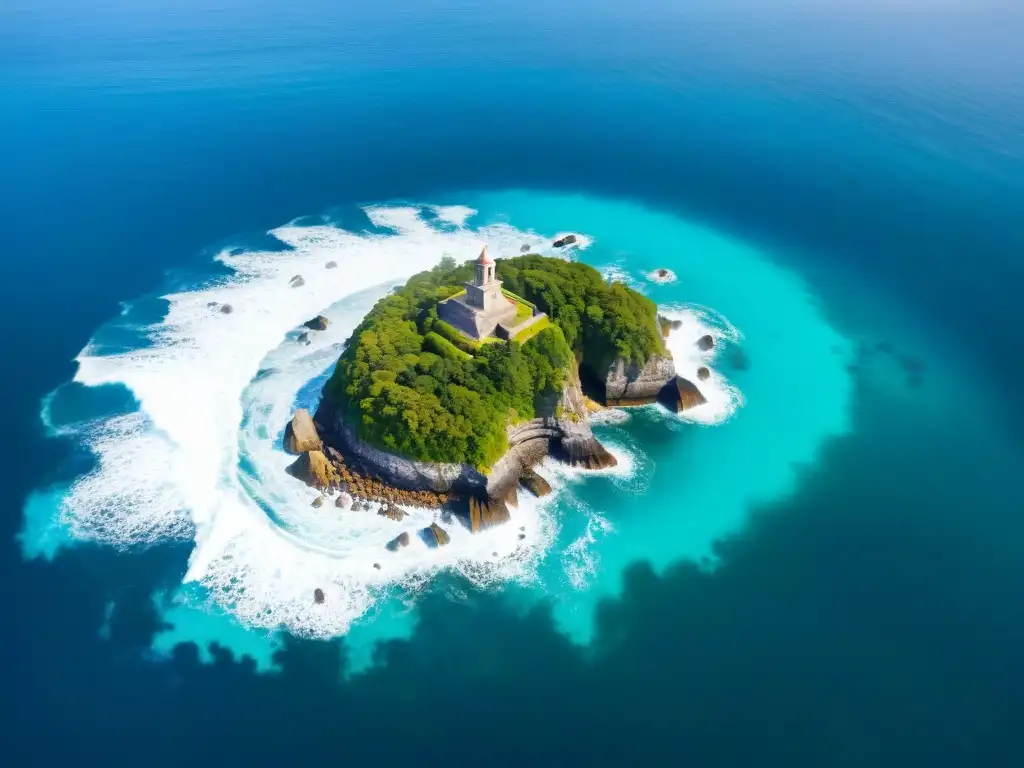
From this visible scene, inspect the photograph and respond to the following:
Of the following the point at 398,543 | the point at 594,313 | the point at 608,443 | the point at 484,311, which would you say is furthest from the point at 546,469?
the point at 594,313

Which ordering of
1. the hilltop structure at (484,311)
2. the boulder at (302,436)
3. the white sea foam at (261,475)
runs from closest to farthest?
the white sea foam at (261,475) < the boulder at (302,436) < the hilltop structure at (484,311)

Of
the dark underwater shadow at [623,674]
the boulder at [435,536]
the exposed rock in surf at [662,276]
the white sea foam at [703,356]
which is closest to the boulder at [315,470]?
the boulder at [435,536]

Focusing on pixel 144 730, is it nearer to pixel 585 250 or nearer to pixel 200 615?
pixel 200 615

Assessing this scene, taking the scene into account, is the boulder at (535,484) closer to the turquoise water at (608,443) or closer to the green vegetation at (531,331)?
the turquoise water at (608,443)

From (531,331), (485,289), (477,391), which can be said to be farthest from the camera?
(531,331)

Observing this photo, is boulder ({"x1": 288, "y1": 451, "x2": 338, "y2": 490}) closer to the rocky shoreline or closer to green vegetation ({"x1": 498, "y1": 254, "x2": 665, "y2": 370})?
the rocky shoreline

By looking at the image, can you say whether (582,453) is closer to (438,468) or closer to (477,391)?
(477,391)
